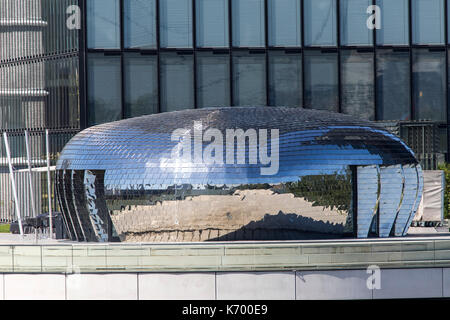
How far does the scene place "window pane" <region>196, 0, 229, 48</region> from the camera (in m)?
45.0

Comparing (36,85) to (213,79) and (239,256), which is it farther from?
(239,256)

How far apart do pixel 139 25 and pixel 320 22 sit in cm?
806

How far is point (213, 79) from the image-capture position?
4497 centimetres

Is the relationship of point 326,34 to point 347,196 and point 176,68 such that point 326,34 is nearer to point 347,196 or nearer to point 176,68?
point 176,68

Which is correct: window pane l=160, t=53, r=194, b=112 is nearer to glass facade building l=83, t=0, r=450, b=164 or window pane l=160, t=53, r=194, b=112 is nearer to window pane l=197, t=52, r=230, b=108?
glass facade building l=83, t=0, r=450, b=164

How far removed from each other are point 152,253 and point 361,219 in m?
6.16

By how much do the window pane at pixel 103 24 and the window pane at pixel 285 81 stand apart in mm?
6939

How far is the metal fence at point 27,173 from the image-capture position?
1788 inches

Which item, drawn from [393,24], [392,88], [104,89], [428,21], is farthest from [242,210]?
[428,21]

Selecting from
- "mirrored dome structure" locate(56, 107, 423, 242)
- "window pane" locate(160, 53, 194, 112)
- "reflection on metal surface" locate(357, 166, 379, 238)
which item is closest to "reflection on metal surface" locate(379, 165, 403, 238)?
"mirrored dome structure" locate(56, 107, 423, 242)

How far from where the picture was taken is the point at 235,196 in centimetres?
2523

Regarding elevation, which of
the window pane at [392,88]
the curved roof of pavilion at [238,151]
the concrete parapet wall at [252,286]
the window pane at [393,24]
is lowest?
the concrete parapet wall at [252,286]

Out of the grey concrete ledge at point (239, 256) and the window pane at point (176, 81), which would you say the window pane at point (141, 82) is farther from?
the grey concrete ledge at point (239, 256)

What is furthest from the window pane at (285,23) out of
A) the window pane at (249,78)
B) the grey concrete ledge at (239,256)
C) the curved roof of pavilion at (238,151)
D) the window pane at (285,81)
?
the grey concrete ledge at (239,256)
